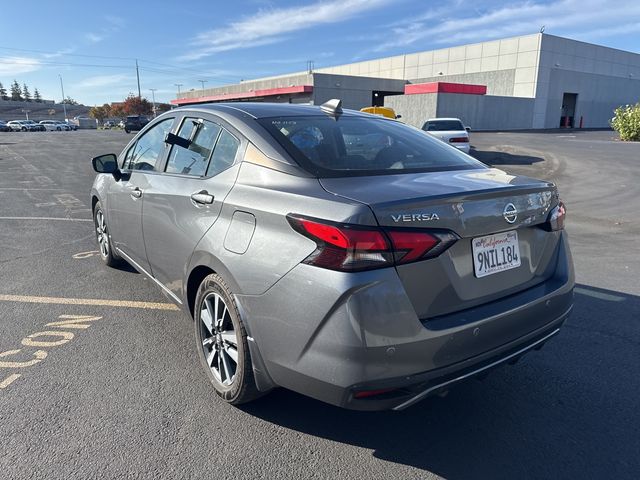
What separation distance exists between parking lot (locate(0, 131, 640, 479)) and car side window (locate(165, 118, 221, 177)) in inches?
52.4

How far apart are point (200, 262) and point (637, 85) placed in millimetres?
70905

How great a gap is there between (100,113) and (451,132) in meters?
98.8

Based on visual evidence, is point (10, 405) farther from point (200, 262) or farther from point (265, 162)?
point (265, 162)

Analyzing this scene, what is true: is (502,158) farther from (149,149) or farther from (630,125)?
(149,149)

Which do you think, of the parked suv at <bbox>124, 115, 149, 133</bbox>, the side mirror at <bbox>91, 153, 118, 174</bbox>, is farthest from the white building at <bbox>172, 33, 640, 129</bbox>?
the side mirror at <bbox>91, 153, 118, 174</bbox>

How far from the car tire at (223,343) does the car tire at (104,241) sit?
8.27 feet

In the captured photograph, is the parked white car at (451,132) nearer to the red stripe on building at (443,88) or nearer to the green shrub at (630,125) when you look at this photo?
the green shrub at (630,125)

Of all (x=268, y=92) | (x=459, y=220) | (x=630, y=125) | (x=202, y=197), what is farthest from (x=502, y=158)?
(x=268, y=92)

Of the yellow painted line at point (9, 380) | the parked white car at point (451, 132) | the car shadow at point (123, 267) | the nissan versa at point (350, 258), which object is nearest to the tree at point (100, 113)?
the parked white car at point (451, 132)

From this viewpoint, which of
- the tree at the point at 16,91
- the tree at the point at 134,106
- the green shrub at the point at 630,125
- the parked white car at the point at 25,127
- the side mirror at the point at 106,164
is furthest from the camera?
the tree at the point at 16,91

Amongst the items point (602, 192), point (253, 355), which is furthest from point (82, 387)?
point (602, 192)

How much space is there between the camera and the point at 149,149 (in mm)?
4070

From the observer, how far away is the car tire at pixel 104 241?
5189mm

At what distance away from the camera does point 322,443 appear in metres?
2.57
